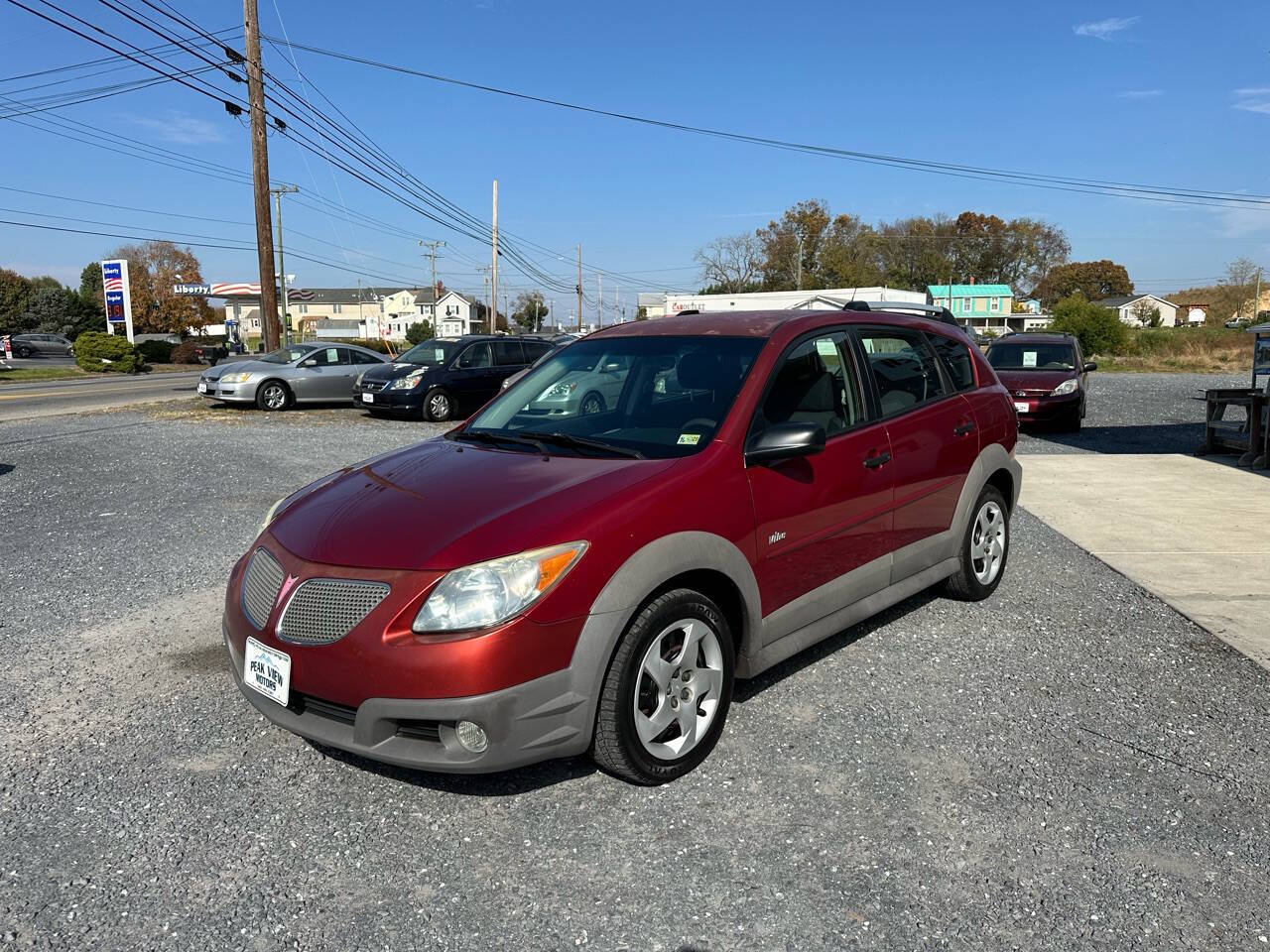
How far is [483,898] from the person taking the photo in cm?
272

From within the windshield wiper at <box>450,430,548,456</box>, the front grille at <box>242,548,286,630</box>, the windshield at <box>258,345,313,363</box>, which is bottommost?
the front grille at <box>242,548,286,630</box>

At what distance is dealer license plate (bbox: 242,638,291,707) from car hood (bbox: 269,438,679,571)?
0.35 m

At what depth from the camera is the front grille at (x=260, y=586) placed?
10.7 feet

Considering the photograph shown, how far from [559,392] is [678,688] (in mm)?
1726

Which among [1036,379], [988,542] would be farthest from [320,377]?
[988,542]

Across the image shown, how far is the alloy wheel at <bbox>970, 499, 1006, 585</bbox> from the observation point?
537cm

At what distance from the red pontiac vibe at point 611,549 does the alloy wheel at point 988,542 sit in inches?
19.2

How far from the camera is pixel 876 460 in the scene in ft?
14.2

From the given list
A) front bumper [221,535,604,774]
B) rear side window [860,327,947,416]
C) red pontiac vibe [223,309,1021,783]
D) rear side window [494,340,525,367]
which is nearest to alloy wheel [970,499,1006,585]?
red pontiac vibe [223,309,1021,783]

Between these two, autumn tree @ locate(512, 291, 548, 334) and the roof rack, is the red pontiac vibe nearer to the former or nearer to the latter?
the roof rack

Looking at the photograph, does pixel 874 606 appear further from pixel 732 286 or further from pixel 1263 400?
pixel 732 286

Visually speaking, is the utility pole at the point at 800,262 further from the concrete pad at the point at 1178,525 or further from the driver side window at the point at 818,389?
the driver side window at the point at 818,389

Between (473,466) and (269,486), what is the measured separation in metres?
6.38

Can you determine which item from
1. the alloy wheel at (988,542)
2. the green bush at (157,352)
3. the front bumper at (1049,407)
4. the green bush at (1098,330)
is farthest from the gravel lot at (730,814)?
the green bush at (157,352)
